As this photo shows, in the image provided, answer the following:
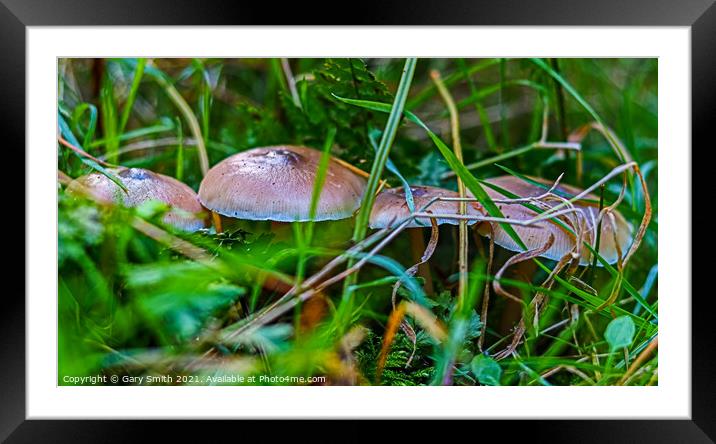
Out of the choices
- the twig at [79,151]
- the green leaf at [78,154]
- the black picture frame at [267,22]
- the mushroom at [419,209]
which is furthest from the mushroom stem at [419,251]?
the twig at [79,151]

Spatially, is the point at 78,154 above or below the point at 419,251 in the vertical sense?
above

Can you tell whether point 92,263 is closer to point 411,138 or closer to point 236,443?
point 236,443

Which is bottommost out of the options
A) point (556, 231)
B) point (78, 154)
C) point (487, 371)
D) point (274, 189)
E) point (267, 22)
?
point (487, 371)

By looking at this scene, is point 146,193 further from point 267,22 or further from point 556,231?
A: point 556,231

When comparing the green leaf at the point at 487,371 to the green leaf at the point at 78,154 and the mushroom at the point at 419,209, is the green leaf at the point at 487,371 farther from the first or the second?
the green leaf at the point at 78,154

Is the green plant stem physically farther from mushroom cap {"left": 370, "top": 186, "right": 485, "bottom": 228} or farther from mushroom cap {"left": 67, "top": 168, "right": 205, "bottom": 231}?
mushroom cap {"left": 67, "top": 168, "right": 205, "bottom": 231}

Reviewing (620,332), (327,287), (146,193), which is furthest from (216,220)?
(620,332)

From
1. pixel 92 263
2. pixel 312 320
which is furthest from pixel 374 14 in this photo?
pixel 92 263

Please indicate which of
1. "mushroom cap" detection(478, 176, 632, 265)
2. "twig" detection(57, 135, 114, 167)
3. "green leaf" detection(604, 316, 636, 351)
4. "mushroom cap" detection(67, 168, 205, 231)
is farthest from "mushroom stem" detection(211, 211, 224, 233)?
"green leaf" detection(604, 316, 636, 351)
